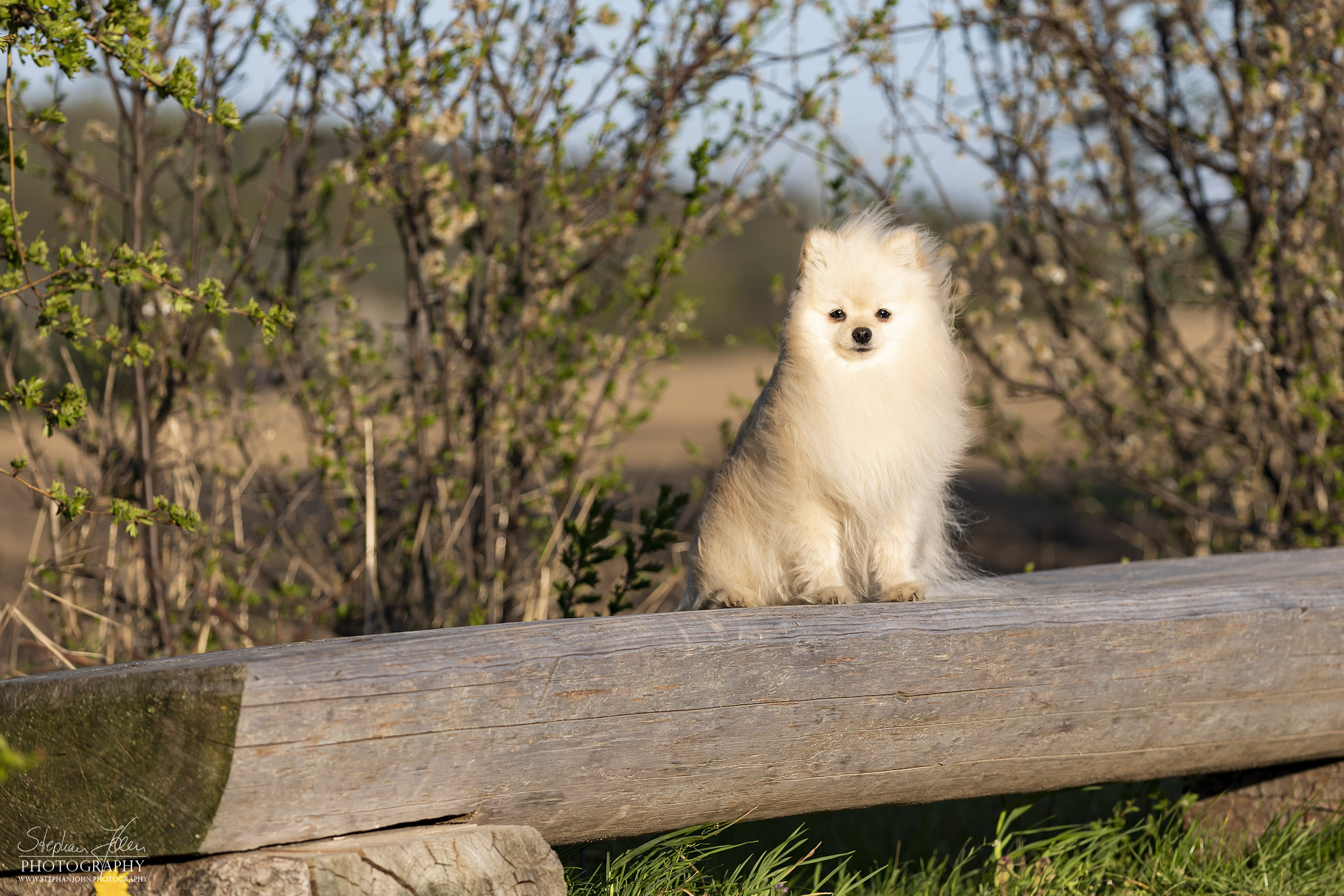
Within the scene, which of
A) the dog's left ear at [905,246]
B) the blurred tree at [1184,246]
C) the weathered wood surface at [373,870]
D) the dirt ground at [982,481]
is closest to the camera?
the weathered wood surface at [373,870]

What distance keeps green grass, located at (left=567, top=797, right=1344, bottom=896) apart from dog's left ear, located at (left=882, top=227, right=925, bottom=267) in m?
1.42

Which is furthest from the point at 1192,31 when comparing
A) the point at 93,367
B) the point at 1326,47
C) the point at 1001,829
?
the point at 93,367

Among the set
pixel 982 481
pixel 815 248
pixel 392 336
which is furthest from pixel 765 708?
pixel 982 481

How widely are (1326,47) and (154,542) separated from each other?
207 inches

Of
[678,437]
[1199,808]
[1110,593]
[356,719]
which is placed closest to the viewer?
[356,719]

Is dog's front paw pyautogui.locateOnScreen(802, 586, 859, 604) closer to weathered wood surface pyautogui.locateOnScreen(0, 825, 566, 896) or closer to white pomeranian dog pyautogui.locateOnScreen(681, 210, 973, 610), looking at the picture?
white pomeranian dog pyautogui.locateOnScreen(681, 210, 973, 610)

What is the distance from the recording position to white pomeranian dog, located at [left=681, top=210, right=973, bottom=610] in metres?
2.76

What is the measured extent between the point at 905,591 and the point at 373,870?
1464 mm

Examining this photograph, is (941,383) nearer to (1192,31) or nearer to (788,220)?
(788,220)

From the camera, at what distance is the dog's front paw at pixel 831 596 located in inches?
110

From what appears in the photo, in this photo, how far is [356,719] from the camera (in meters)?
1.91
